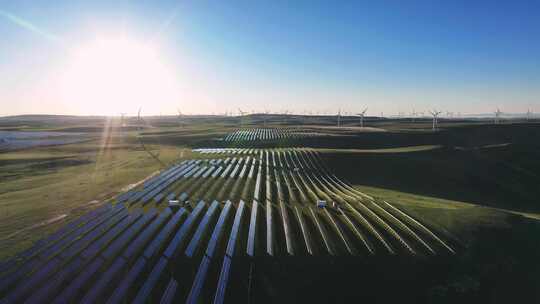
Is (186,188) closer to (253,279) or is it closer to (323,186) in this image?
(323,186)

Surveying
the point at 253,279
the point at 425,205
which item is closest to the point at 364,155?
the point at 425,205

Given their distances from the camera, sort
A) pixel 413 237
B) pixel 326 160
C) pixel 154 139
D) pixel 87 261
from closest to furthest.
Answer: pixel 87 261 → pixel 413 237 → pixel 326 160 → pixel 154 139

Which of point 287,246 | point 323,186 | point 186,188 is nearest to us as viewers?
point 287,246

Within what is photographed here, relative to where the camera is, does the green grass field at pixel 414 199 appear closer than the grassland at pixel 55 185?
Yes

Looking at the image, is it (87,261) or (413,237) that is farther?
(413,237)

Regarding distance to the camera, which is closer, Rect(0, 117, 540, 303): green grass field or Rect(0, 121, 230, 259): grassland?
Rect(0, 117, 540, 303): green grass field

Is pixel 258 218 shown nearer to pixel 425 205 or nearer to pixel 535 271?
pixel 425 205

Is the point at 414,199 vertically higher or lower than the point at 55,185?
lower

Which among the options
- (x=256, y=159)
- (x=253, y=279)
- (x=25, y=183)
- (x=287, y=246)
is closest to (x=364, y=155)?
(x=256, y=159)

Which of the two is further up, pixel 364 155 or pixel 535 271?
pixel 364 155

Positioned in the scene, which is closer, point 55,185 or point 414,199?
point 414,199
